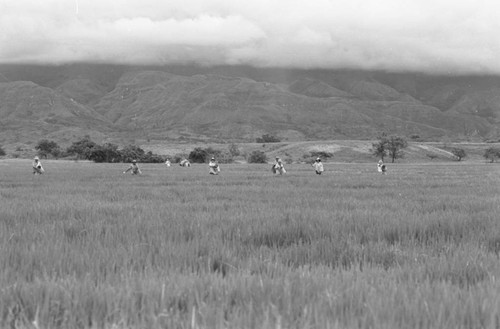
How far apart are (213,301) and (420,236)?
444cm

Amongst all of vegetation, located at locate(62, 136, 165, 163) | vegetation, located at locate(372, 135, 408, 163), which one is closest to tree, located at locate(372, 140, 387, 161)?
vegetation, located at locate(372, 135, 408, 163)

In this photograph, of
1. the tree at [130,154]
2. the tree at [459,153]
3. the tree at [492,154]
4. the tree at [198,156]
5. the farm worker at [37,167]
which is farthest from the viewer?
the tree at [459,153]

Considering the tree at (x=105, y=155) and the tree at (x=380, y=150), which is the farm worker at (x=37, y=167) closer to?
the tree at (x=105, y=155)

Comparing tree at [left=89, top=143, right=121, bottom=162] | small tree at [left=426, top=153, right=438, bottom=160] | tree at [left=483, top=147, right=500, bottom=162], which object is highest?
tree at [left=483, top=147, right=500, bottom=162]

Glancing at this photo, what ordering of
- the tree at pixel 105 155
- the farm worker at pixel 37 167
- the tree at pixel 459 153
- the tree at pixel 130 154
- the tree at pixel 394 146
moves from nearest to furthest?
1. the farm worker at pixel 37 167
2. the tree at pixel 130 154
3. the tree at pixel 105 155
4. the tree at pixel 394 146
5. the tree at pixel 459 153

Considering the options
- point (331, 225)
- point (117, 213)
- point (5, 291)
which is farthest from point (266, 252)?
point (117, 213)

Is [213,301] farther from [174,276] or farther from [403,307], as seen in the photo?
[403,307]

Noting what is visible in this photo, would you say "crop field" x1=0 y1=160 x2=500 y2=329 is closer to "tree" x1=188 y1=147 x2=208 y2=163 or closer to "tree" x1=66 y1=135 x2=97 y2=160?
"tree" x1=188 y1=147 x2=208 y2=163

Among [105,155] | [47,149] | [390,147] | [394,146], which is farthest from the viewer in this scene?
[47,149]

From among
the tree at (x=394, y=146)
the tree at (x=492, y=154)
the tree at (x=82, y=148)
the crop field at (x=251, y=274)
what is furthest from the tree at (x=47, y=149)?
the crop field at (x=251, y=274)

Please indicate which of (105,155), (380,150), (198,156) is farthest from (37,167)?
(380,150)

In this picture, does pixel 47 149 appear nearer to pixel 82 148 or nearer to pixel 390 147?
pixel 82 148

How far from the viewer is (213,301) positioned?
3379 mm

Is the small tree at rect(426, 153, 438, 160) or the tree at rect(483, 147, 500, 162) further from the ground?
the tree at rect(483, 147, 500, 162)
